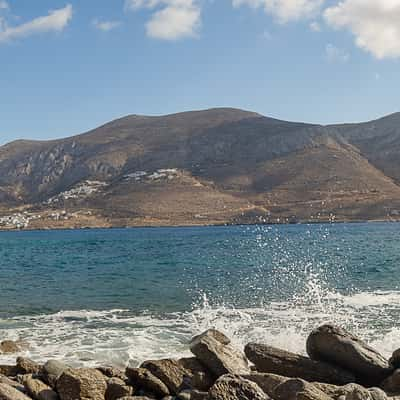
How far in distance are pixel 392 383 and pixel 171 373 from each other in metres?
5.01

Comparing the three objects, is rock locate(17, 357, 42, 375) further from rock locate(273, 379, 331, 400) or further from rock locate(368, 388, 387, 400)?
rock locate(368, 388, 387, 400)

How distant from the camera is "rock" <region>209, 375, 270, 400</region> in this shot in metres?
8.95

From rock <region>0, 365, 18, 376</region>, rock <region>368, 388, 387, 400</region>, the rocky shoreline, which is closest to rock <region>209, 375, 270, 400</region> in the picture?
the rocky shoreline

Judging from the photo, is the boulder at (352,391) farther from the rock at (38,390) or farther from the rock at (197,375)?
the rock at (38,390)

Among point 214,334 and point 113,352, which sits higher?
point 214,334

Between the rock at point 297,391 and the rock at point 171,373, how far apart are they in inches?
112

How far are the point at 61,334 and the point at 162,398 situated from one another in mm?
10867

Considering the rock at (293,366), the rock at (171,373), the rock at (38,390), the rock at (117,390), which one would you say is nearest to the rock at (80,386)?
the rock at (117,390)

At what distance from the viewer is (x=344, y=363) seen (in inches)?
492

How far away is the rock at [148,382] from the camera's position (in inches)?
466

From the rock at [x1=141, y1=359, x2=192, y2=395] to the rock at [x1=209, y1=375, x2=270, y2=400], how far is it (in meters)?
2.81

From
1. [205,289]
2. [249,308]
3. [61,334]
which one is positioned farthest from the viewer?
[205,289]

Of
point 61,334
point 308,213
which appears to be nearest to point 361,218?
point 308,213

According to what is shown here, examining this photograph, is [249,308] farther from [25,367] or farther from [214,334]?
[25,367]
